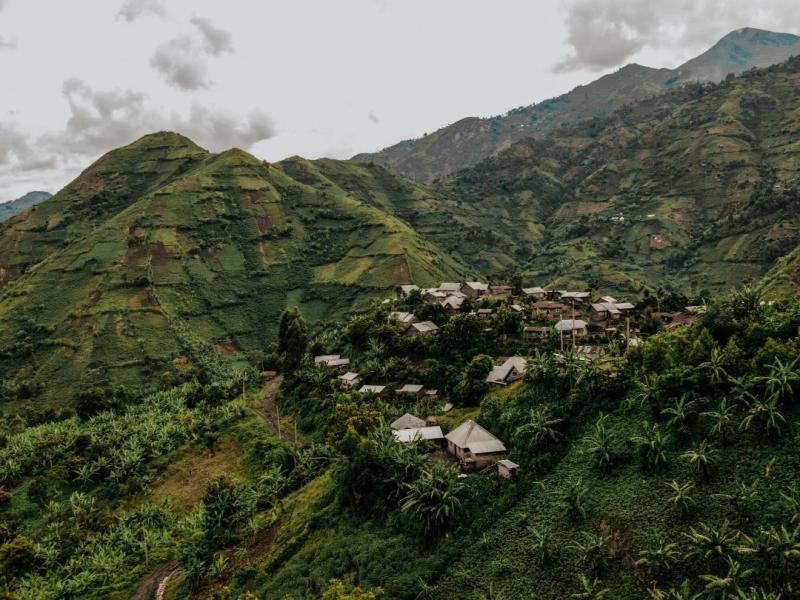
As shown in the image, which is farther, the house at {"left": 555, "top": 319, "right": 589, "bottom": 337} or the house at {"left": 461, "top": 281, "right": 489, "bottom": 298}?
the house at {"left": 461, "top": 281, "right": 489, "bottom": 298}

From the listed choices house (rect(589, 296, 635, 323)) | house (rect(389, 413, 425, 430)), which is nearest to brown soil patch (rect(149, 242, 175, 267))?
house (rect(389, 413, 425, 430))

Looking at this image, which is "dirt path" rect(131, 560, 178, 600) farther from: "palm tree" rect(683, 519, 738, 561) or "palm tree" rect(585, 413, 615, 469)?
"palm tree" rect(683, 519, 738, 561)

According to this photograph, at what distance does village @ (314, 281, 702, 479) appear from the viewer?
44375 mm

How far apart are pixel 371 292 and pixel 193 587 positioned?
99941 millimetres

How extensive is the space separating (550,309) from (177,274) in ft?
375

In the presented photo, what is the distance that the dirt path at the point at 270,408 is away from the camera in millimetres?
68481

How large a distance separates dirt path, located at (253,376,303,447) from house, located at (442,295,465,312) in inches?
1259

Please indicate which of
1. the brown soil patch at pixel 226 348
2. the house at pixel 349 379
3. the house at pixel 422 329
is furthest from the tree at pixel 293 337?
the brown soil patch at pixel 226 348

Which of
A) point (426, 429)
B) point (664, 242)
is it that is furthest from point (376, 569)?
point (664, 242)

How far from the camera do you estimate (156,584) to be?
4850 centimetres

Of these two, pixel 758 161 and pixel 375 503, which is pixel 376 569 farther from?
pixel 758 161

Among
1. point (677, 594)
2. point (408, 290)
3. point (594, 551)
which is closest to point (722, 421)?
point (594, 551)

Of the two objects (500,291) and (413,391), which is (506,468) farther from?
(500,291)

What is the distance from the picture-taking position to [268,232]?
179 metres
